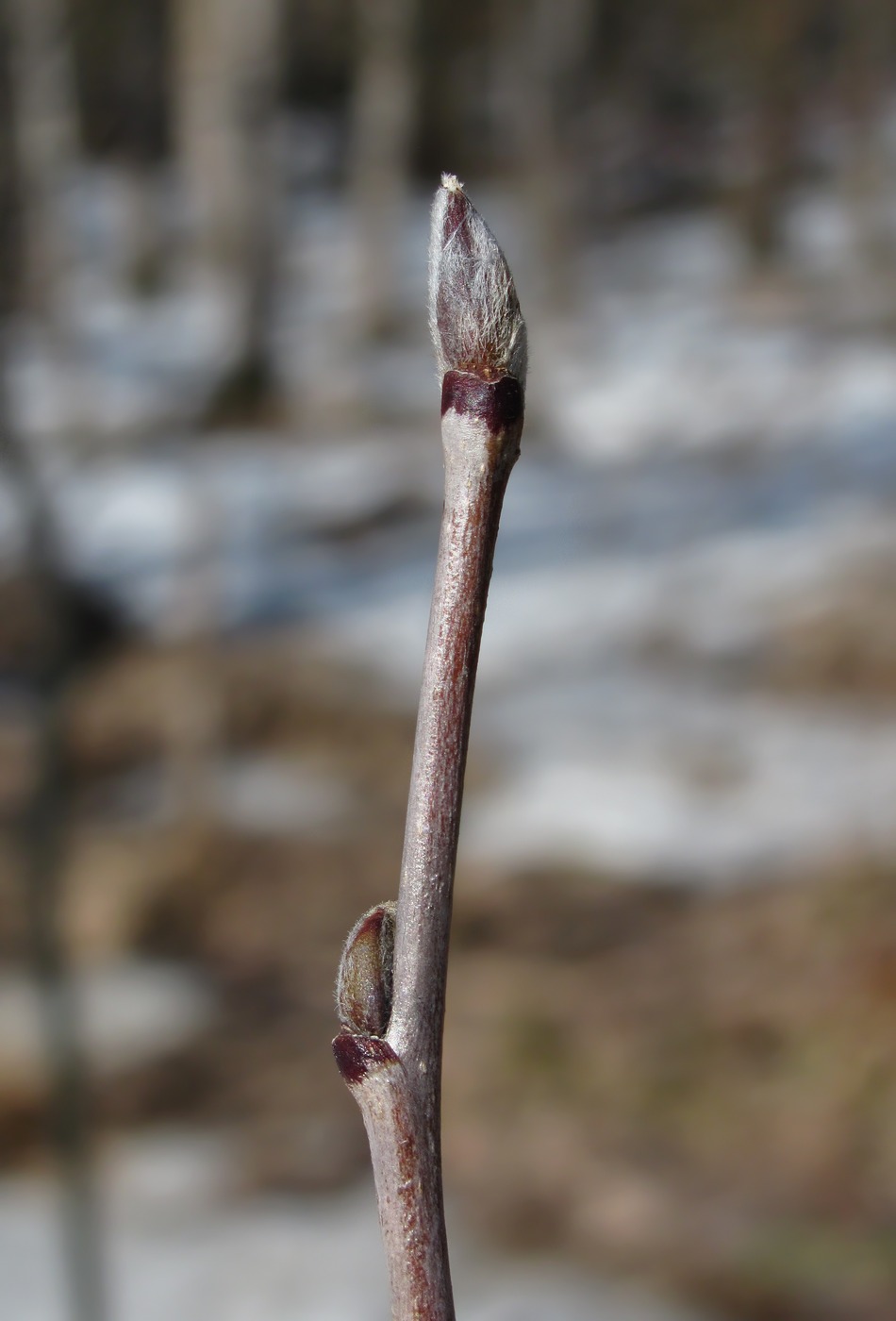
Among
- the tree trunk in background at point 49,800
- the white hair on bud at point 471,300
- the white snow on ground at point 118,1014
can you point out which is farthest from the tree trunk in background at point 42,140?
the white hair on bud at point 471,300

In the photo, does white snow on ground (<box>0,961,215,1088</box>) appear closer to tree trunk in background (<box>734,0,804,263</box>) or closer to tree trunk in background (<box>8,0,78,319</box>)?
tree trunk in background (<box>8,0,78,319</box>)

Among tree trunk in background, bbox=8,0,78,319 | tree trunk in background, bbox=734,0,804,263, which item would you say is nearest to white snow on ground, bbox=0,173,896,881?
tree trunk in background, bbox=8,0,78,319

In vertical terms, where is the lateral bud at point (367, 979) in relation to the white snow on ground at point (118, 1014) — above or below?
below

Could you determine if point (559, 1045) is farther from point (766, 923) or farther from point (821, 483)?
point (821, 483)

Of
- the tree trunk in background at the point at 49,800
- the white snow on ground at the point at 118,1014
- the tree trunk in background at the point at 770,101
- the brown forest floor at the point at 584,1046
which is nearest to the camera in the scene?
the tree trunk in background at the point at 49,800

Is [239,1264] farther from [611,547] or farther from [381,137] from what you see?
[381,137]

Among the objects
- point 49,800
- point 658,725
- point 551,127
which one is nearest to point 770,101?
point 658,725

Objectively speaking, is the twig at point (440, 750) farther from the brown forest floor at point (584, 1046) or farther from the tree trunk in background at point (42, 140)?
the brown forest floor at point (584, 1046)
